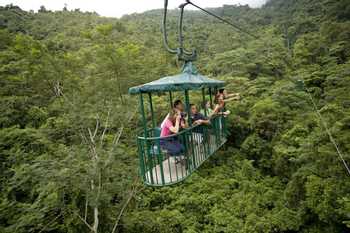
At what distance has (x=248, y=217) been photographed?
328 inches

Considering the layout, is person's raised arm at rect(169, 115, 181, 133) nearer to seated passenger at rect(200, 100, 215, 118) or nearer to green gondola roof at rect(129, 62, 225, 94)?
green gondola roof at rect(129, 62, 225, 94)

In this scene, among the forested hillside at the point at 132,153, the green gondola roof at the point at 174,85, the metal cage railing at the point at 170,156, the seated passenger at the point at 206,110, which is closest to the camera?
the green gondola roof at the point at 174,85

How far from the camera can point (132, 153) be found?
30.9 ft

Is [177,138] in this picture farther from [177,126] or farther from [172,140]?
[177,126]

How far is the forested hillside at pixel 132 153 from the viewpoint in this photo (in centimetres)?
689

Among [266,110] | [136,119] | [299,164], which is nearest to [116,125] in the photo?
[136,119]

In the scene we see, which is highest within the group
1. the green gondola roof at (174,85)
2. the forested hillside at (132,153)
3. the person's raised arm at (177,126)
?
the green gondola roof at (174,85)

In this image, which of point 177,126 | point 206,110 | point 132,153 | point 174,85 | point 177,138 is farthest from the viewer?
point 132,153

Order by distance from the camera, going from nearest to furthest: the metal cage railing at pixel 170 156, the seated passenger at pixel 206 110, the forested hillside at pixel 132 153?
1. the metal cage railing at pixel 170 156
2. the seated passenger at pixel 206 110
3. the forested hillside at pixel 132 153

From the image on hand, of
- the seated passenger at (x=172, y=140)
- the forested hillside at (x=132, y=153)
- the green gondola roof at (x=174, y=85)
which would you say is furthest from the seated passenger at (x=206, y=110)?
the forested hillside at (x=132, y=153)

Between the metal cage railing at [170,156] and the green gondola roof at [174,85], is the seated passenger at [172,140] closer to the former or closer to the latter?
the metal cage railing at [170,156]

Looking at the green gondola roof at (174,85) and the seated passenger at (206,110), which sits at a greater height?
the green gondola roof at (174,85)

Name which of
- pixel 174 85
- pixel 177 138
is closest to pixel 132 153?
pixel 177 138

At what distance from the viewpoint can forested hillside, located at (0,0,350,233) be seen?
6.89 meters
